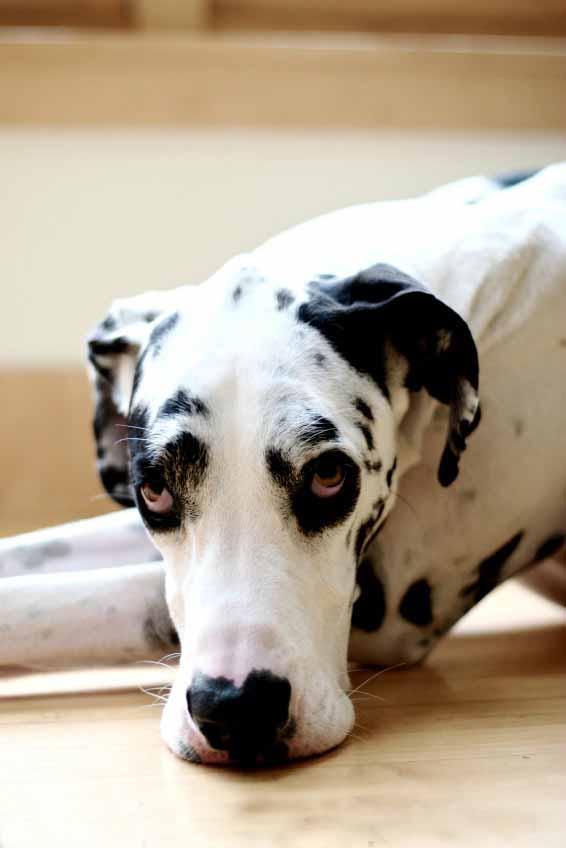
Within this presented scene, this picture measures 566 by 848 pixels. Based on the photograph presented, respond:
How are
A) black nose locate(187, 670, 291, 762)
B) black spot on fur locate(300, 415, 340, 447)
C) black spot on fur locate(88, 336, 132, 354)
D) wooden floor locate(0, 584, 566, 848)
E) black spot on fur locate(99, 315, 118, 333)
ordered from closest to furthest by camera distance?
wooden floor locate(0, 584, 566, 848), black nose locate(187, 670, 291, 762), black spot on fur locate(300, 415, 340, 447), black spot on fur locate(88, 336, 132, 354), black spot on fur locate(99, 315, 118, 333)

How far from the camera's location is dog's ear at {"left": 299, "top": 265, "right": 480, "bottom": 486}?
5.31 feet

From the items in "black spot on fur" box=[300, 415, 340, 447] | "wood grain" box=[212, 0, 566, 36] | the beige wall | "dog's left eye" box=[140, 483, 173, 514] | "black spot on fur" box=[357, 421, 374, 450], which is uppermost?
"black spot on fur" box=[300, 415, 340, 447]

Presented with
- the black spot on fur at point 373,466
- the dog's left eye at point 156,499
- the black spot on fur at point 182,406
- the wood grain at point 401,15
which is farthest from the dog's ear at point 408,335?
the wood grain at point 401,15

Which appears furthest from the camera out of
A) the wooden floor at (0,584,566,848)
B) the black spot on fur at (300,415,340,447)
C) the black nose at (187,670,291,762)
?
the black spot on fur at (300,415,340,447)

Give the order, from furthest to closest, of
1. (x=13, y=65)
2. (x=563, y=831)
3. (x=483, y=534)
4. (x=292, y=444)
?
1. (x=13, y=65)
2. (x=483, y=534)
3. (x=292, y=444)
4. (x=563, y=831)

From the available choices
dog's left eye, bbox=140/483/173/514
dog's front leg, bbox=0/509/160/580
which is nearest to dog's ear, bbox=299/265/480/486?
dog's left eye, bbox=140/483/173/514

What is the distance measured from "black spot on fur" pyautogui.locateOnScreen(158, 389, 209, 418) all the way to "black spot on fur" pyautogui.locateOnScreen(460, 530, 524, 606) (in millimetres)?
610

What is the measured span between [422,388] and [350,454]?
0.27 metres

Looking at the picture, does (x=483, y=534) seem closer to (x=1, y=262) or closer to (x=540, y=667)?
(x=540, y=667)

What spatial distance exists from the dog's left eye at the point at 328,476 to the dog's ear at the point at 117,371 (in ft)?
1.37

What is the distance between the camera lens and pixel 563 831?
1187 mm

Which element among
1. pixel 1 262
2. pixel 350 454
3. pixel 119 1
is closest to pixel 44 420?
pixel 1 262

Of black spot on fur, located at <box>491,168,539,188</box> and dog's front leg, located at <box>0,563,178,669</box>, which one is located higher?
black spot on fur, located at <box>491,168,539,188</box>

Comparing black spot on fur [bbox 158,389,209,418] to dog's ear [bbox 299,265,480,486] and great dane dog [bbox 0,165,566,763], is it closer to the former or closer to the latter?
great dane dog [bbox 0,165,566,763]
